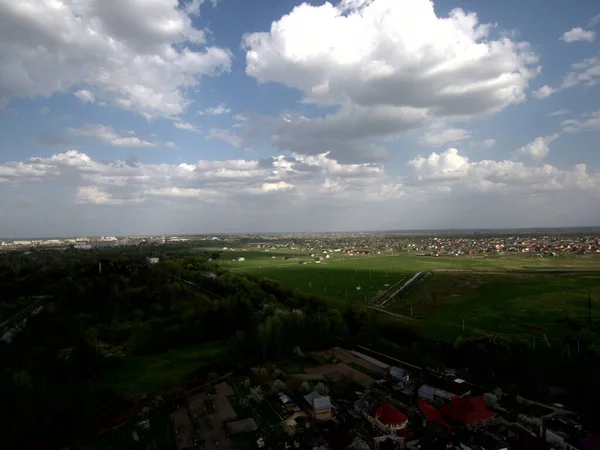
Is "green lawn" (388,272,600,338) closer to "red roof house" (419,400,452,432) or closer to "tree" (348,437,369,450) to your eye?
"red roof house" (419,400,452,432)

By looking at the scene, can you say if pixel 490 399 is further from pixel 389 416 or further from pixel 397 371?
pixel 389 416

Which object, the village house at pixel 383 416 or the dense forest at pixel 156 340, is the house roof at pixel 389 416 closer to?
the village house at pixel 383 416

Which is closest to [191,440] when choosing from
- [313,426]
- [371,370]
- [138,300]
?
[313,426]

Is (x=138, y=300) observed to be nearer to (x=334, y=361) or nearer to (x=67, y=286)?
(x=67, y=286)

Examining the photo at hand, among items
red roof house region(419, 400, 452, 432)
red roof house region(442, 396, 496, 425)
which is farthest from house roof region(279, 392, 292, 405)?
red roof house region(442, 396, 496, 425)

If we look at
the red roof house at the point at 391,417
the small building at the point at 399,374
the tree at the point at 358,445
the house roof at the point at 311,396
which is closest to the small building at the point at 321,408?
the house roof at the point at 311,396
